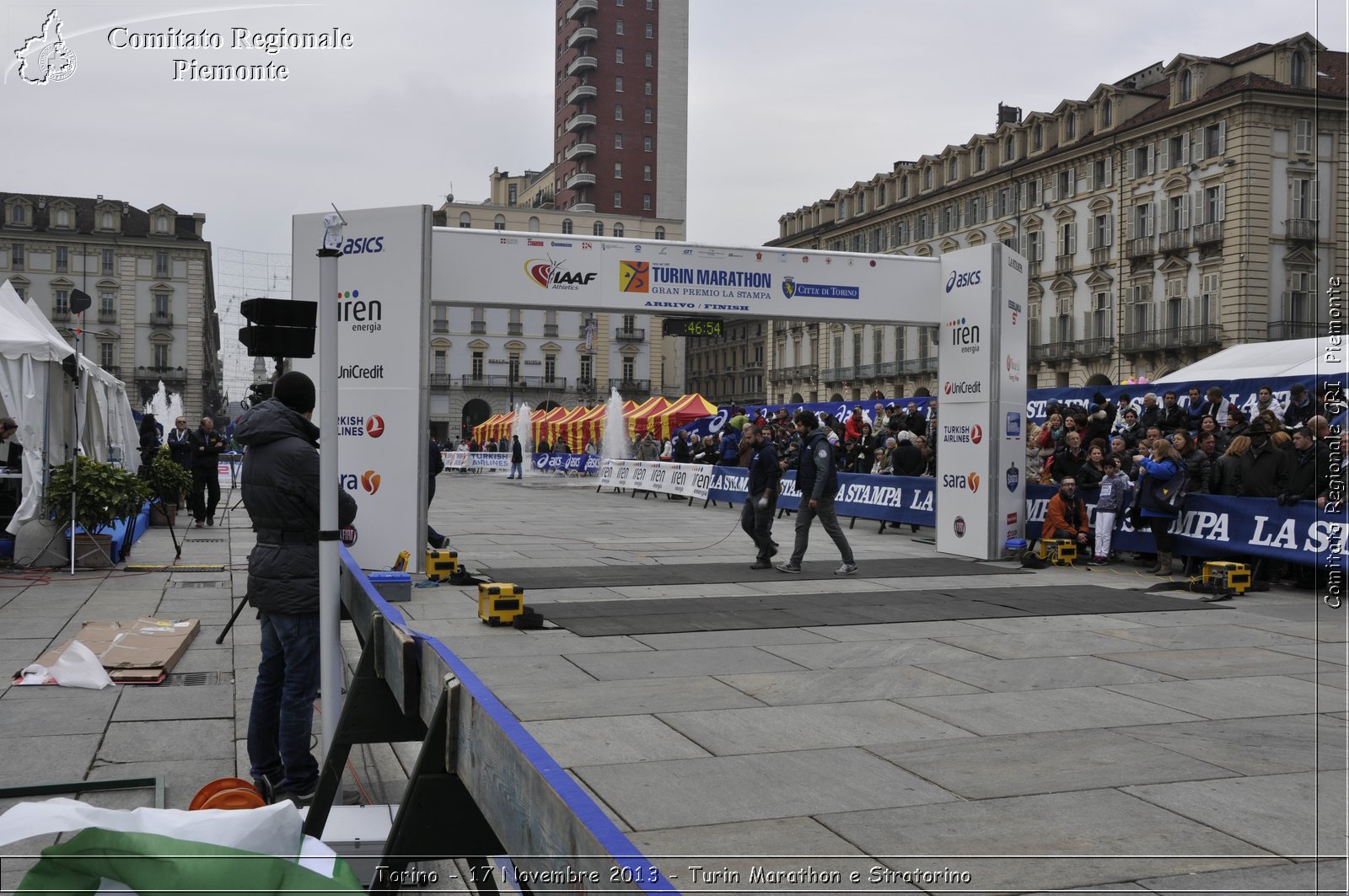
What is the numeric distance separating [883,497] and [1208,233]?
139 ft

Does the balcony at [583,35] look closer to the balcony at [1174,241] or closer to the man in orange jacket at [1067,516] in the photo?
the balcony at [1174,241]

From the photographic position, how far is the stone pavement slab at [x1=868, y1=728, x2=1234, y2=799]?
18.1ft

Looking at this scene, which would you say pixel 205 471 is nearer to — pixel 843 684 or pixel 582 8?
pixel 843 684

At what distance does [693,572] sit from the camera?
1427 centimetres

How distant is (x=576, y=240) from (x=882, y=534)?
852 centimetres

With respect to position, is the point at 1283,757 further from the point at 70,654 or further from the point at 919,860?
the point at 70,654

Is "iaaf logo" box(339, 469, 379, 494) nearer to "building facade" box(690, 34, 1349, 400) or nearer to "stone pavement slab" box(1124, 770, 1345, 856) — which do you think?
"stone pavement slab" box(1124, 770, 1345, 856)

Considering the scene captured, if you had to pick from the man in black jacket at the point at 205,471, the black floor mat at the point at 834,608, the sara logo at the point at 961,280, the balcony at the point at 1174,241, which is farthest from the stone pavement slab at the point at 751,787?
the balcony at the point at 1174,241

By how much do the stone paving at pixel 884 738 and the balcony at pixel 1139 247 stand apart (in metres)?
53.2

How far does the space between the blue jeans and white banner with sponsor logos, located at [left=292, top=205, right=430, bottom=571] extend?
320 inches

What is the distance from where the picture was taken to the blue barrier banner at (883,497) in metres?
19.9

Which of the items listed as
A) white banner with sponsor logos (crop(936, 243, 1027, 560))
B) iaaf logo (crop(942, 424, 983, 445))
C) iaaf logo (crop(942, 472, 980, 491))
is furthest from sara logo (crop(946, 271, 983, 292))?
iaaf logo (crop(942, 472, 980, 491))

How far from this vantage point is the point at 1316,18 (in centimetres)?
311

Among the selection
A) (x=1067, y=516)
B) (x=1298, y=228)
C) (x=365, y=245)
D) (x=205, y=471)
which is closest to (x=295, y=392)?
(x=365, y=245)
